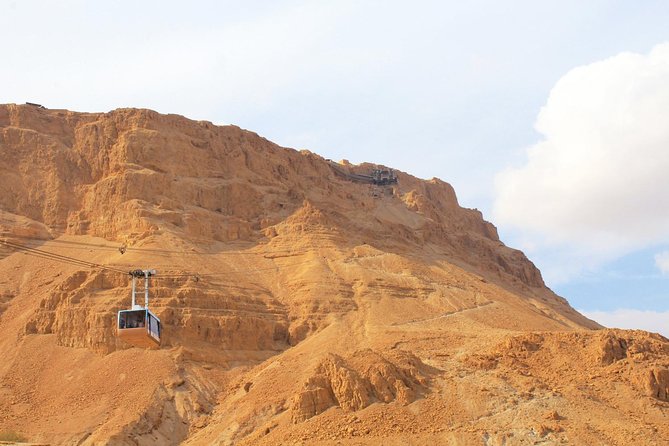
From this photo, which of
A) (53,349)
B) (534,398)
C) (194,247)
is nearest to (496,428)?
(534,398)

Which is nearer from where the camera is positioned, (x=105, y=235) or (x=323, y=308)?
(x=323, y=308)

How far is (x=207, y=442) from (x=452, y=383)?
12.7 meters

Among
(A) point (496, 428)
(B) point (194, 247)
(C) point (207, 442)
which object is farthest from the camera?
(B) point (194, 247)

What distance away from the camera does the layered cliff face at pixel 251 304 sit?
50719mm

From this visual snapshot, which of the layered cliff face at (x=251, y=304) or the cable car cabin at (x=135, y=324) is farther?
the layered cliff face at (x=251, y=304)

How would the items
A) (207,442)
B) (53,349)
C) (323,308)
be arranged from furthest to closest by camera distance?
(323,308), (53,349), (207,442)

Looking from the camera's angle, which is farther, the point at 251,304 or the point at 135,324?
the point at 251,304

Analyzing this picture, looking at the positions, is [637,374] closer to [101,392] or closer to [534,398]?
[534,398]

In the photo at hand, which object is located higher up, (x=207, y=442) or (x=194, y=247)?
(x=194, y=247)

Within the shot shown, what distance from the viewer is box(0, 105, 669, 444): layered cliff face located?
50719 millimetres

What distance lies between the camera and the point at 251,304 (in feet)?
220

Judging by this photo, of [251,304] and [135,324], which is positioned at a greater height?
[251,304]

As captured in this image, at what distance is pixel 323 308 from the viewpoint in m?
67.9

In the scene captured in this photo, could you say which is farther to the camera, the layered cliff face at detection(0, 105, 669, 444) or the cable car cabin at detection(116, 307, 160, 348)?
the layered cliff face at detection(0, 105, 669, 444)
